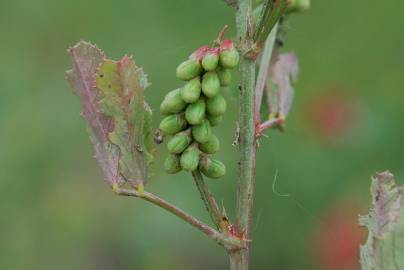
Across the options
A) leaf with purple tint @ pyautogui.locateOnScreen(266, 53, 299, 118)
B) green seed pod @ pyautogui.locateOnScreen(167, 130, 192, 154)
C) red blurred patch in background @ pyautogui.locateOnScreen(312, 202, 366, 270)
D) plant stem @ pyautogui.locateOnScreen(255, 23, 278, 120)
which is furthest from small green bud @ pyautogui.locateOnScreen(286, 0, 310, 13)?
red blurred patch in background @ pyautogui.locateOnScreen(312, 202, 366, 270)

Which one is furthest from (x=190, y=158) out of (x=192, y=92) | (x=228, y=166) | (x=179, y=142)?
(x=228, y=166)

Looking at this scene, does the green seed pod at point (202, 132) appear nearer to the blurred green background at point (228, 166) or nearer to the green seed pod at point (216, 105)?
the green seed pod at point (216, 105)

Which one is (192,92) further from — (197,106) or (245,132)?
(245,132)

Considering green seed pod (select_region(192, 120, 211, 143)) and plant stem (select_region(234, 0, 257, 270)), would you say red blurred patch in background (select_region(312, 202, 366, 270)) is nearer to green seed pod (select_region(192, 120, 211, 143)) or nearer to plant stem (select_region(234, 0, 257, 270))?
plant stem (select_region(234, 0, 257, 270))

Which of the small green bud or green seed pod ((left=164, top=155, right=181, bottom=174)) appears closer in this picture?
green seed pod ((left=164, top=155, right=181, bottom=174))

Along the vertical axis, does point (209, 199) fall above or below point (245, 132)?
below

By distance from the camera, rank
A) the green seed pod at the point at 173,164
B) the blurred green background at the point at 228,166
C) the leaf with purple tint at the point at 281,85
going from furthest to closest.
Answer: the blurred green background at the point at 228,166 → the leaf with purple tint at the point at 281,85 → the green seed pod at the point at 173,164

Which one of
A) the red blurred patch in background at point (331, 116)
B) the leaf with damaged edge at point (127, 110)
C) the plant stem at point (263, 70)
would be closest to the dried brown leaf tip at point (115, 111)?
the leaf with damaged edge at point (127, 110)
